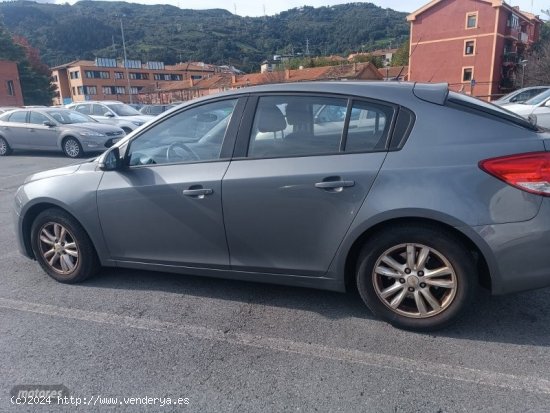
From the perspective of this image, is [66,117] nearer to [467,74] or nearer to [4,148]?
[4,148]

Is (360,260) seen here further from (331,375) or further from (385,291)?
(331,375)

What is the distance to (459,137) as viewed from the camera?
8.72ft

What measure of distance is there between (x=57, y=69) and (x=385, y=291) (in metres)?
96.6

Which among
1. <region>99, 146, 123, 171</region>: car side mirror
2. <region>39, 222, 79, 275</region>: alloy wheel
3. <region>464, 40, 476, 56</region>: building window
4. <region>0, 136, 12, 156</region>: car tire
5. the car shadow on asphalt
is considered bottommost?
<region>0, 136, 12, 156</region>: car tire

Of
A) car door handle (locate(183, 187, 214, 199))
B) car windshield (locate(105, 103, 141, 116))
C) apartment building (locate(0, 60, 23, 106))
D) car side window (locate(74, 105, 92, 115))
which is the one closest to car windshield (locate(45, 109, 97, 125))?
car windshield (locate(105, 103, 141, 116))

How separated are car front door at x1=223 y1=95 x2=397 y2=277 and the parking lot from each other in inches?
17.9

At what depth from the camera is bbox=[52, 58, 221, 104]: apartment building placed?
264 feet

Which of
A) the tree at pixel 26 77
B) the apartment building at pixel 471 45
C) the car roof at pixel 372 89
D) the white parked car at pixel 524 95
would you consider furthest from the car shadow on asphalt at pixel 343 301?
the tree at pixel 26 77

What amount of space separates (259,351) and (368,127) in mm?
1618

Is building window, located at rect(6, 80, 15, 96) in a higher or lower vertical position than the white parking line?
higher

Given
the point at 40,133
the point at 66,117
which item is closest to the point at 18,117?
the point at 40,133

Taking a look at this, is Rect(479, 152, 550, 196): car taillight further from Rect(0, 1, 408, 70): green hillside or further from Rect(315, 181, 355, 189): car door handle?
Rect(0, 1, 408, 70): green hillside

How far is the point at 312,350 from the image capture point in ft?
8.84

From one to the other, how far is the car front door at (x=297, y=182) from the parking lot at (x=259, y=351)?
0.46 metres
